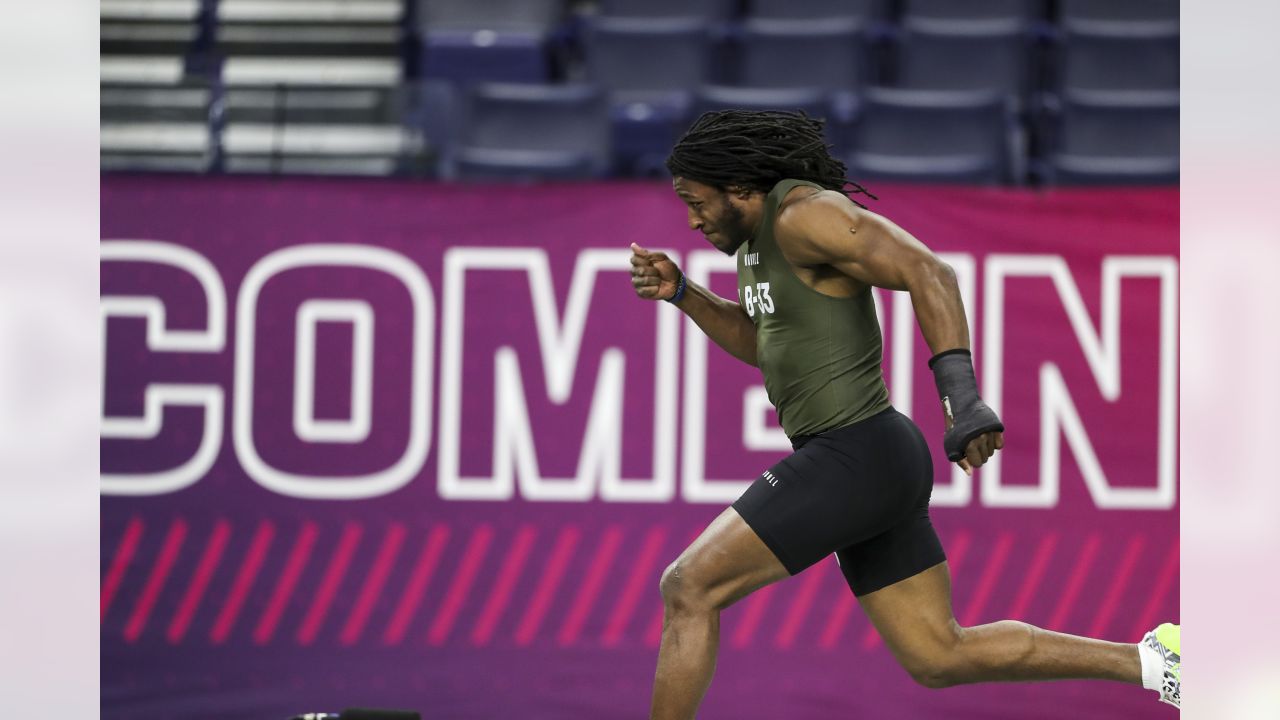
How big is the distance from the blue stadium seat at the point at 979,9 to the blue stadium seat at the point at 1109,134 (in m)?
1.19

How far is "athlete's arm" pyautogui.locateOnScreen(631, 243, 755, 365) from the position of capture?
404 cm

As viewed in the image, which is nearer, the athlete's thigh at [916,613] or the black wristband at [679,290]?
the athlete's thigh at [916,613]

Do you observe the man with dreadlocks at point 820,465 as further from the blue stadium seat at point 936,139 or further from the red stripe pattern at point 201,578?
the blue stadium seat at point 936,139

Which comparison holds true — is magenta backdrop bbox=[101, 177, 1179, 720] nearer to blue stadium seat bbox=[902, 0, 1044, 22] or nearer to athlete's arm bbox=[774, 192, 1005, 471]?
athlete's arm bbox=[774, 192, 1005, 471]

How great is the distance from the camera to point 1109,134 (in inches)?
296

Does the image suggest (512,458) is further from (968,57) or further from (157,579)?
(968,57)

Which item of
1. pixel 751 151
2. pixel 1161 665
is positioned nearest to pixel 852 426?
pixel 751 151

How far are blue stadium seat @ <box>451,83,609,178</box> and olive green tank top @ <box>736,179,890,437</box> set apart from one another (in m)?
3.50

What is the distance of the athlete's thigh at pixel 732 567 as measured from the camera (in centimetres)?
349

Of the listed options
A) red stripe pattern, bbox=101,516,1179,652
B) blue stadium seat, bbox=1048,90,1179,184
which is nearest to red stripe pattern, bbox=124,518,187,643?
red stripe pattern, bbox=101,516,1179,652

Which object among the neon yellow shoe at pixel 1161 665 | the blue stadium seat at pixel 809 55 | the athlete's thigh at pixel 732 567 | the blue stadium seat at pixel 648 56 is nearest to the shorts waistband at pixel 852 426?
the athlete's thigh at pixel 732 567

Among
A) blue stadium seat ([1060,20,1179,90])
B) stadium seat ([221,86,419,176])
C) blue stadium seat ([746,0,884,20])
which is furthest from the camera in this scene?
blue stadium seat ([746,0,884,20])
